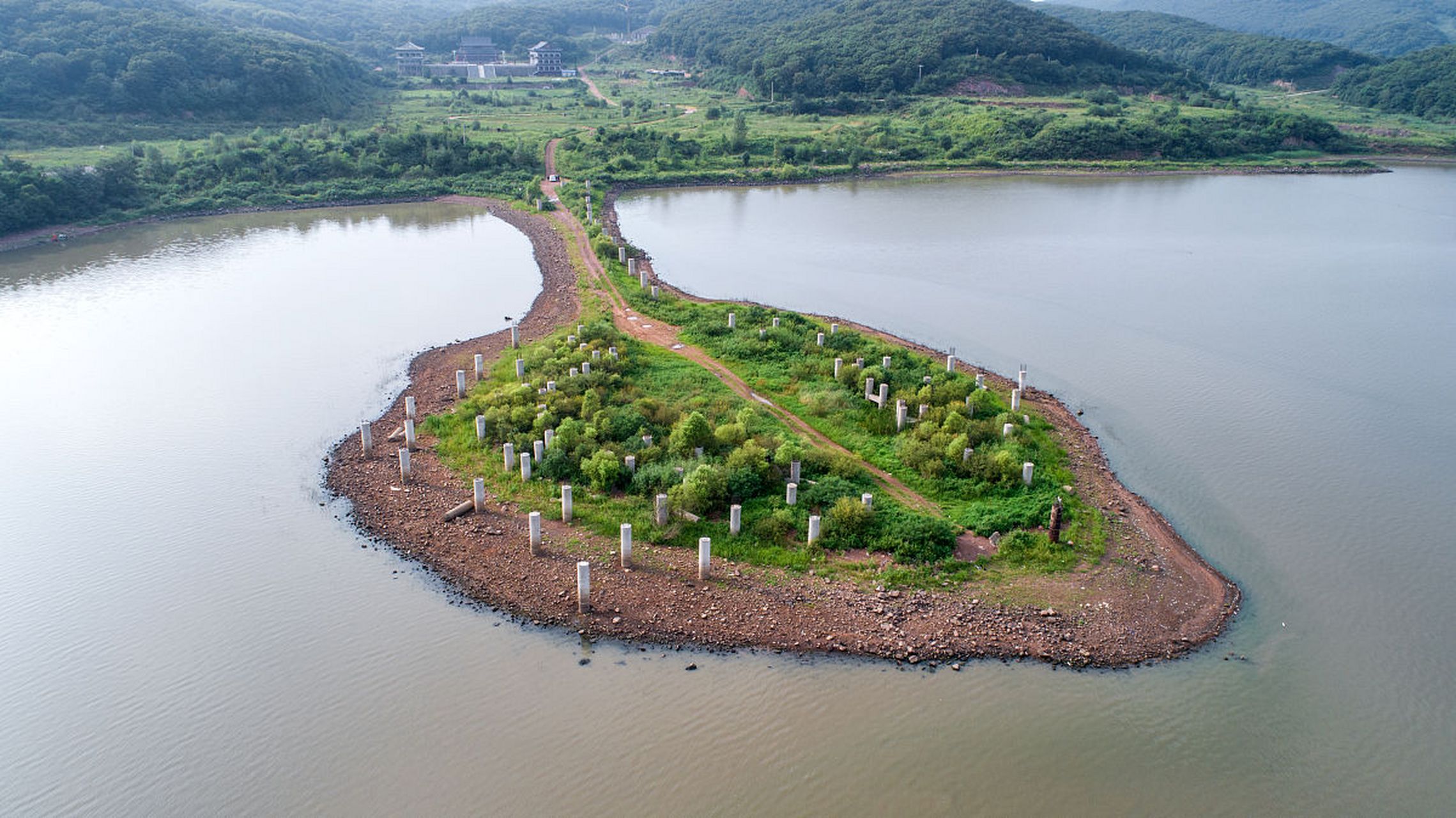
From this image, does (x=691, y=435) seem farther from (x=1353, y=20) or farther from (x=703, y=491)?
(x=1353, y=20)

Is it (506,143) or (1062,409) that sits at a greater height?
(506,143)

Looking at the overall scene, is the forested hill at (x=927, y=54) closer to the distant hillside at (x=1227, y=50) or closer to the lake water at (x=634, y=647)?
the distant hillside at (x=1227, y=50)

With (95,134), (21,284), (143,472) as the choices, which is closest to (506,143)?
(95,134)

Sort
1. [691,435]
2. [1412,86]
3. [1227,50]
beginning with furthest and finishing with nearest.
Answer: [1227,50]
[1412,86]
[691,435]

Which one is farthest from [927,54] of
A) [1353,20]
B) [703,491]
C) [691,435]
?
[1353,20]

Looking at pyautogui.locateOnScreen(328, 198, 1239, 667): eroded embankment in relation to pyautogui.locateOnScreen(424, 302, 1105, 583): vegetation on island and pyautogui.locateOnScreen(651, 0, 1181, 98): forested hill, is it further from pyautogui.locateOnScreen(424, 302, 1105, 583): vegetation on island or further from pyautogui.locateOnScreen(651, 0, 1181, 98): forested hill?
pyautogui.locateOnScreen(651, 0, 1181, 98): forested hill

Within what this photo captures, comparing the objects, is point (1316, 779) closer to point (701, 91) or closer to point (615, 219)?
point (615, 219)
